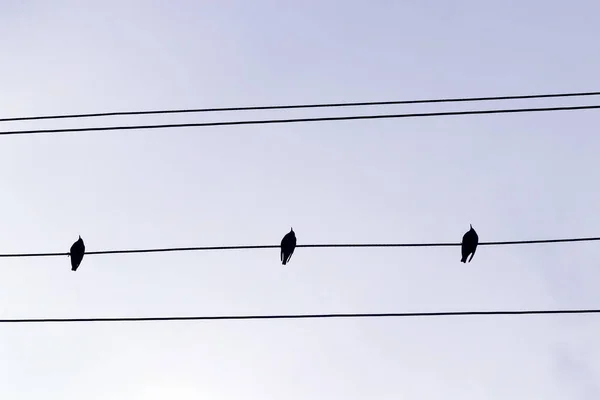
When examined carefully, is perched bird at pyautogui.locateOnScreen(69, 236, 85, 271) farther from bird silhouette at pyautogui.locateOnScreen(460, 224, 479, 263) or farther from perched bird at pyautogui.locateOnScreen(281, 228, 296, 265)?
bird silhouette at pyautogui.locateOnScreen(460, 224, 479, 263)

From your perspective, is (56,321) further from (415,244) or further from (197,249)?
(415,244)

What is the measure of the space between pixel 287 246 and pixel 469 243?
10.2 feet

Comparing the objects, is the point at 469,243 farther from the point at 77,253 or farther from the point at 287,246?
the point at 77,253

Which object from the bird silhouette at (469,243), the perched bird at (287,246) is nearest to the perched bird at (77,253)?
the perched bird at (287,246)

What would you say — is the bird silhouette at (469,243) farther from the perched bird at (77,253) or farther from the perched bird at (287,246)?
the perched bird at (77,253)

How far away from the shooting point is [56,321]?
1648cm

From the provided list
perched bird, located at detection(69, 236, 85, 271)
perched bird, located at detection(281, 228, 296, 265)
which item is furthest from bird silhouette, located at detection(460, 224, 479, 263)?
perched bird, located at detection(69, 236, 85, 271)

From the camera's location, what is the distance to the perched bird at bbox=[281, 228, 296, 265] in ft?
65.0

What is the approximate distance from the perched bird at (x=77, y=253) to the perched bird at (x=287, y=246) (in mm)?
3467

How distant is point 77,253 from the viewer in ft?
65.4

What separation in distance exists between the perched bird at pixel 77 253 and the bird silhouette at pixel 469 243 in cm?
652

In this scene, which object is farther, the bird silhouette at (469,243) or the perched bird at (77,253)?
the perched bird at (77,253)

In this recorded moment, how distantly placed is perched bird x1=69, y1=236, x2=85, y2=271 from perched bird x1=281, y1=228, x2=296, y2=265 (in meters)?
3.47

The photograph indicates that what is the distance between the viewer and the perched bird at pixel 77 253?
65.7ft
